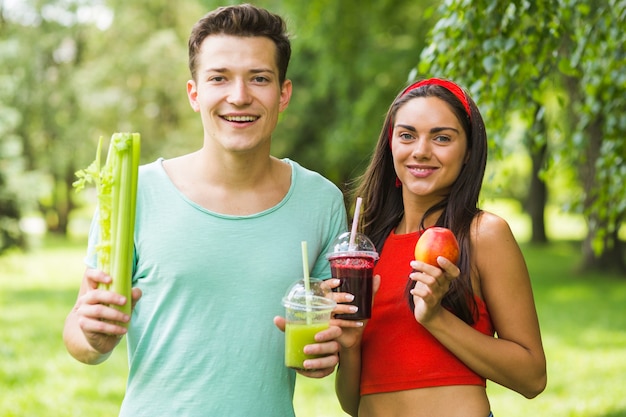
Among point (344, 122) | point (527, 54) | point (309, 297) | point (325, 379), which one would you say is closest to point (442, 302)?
point (309, 297)

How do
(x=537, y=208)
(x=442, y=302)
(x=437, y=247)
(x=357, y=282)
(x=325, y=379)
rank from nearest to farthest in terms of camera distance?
(x=437, y=247), (x=357, y=282), (x=442, y=302), (x=325, y=379), (x=537, y=208)

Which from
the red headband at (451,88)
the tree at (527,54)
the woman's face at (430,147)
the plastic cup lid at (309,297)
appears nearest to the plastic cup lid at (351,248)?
the plastic cup lid at (309,297)

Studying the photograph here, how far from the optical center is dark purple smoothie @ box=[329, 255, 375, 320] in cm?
285

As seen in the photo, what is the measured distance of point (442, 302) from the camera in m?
2.98

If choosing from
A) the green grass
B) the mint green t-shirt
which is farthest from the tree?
the green grass

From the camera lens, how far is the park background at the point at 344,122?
4578 millimetres

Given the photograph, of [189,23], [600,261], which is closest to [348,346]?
[600,261]

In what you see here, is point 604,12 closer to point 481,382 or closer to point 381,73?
point 481,382

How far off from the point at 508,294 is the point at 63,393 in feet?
21.4

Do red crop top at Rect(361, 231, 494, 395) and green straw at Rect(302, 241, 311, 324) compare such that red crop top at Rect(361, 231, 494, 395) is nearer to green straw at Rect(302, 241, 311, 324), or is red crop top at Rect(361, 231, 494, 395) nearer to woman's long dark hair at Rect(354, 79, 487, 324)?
woman's long dark hair at Rect(354, 79, 487, 324)

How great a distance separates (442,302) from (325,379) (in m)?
6.51


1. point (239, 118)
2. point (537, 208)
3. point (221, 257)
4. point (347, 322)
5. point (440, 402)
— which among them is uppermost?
point (239, 118)

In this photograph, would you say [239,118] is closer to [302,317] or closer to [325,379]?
[302,317]

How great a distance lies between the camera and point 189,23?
2542cm
